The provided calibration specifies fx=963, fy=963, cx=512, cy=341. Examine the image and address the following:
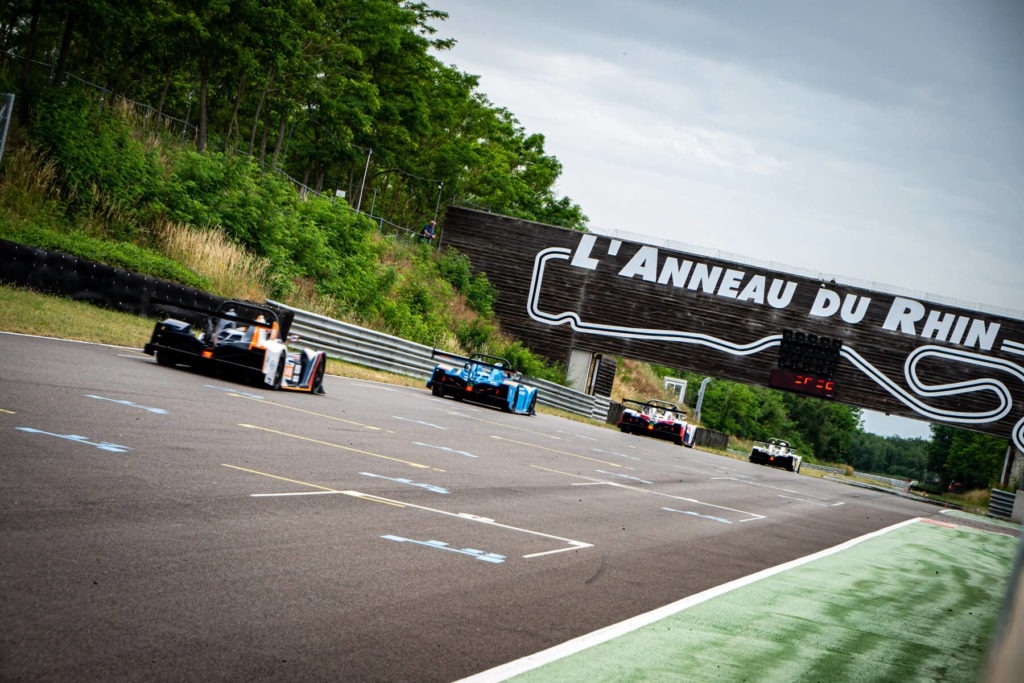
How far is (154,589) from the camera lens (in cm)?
445

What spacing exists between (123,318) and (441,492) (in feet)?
35.6

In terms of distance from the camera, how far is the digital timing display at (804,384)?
140 feet

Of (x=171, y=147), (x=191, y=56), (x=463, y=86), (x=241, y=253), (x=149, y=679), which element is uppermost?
(x=463, y=86)

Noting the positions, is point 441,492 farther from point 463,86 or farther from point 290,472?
point 463,86

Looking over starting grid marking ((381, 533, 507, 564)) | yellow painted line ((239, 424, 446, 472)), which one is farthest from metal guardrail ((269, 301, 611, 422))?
starting grid marking ((381, 533, 507, 564))

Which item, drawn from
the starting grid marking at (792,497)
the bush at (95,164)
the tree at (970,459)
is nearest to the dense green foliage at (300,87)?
the bush at (95,164)

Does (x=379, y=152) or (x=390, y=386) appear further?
(x=379, y=152)

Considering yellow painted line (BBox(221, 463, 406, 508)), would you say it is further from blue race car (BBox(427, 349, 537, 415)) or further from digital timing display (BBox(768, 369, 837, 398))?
digital timing display (BBox(768, 369, 837, 398))

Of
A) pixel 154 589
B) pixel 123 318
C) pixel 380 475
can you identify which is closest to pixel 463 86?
pixel 123 318

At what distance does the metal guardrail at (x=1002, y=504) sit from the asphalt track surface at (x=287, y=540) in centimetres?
2560

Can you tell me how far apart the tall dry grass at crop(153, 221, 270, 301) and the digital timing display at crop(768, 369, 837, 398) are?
25.8m

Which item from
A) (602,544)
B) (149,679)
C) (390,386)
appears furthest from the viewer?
(390,386)

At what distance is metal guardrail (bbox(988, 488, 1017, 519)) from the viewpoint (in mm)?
35219

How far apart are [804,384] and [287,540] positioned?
130 ft
